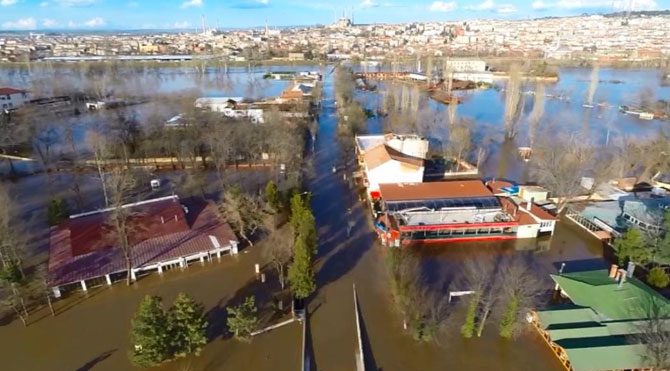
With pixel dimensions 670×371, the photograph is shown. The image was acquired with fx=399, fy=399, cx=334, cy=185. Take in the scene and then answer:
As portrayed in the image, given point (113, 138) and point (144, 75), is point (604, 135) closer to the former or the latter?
point (113, 138)

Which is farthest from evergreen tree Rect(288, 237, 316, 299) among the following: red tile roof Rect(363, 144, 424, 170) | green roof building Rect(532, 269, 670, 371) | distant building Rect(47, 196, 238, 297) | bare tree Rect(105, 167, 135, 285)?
red tile roof Rect(363, 144, 424, 170)

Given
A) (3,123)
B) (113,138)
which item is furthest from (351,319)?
(3,123)

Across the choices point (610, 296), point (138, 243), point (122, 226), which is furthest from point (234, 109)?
point (610, 296)

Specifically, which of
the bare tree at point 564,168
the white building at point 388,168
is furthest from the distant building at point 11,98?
the bare tree at point 564,168

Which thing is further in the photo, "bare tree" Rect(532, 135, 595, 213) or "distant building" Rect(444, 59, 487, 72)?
"distant building" Rect(444, 59, 487, 72)

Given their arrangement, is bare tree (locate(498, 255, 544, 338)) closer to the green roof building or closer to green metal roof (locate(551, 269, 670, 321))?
the green roof building

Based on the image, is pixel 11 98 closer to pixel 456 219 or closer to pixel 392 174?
pixel 392 174

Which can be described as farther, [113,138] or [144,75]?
[144,75]
